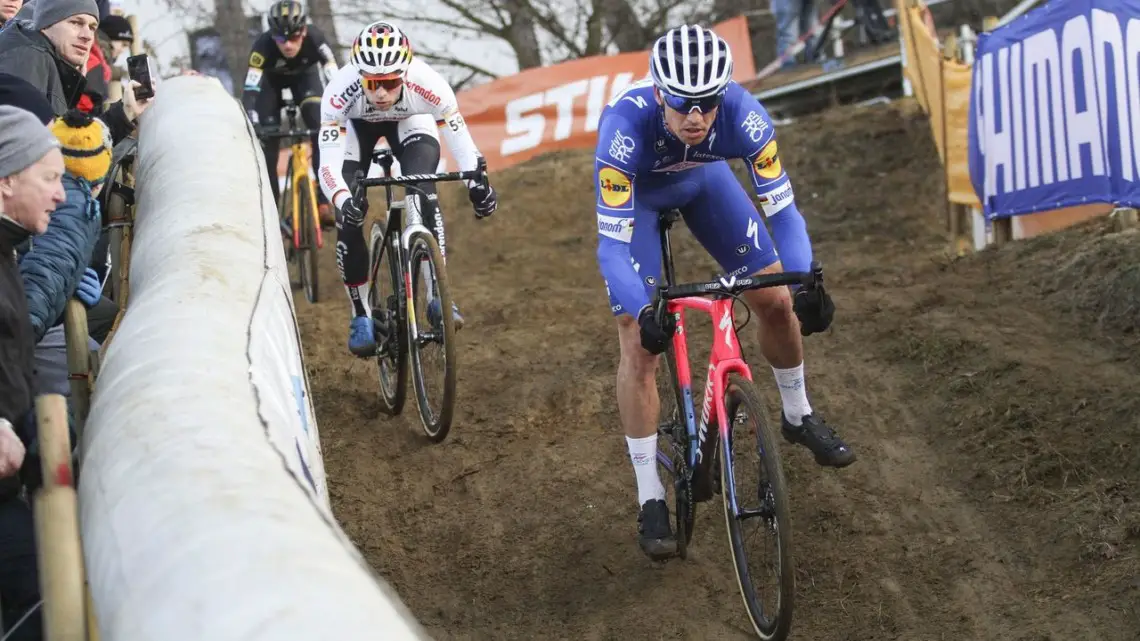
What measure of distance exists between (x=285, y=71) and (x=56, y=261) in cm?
729

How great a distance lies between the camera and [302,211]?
33.2ft

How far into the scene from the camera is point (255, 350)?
10.7ft

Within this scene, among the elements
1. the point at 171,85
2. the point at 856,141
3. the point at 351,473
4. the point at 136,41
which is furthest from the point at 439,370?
the point at 856,141

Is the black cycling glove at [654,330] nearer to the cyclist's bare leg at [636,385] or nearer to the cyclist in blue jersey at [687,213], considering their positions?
the cyclist in blue jersey at [687,213]

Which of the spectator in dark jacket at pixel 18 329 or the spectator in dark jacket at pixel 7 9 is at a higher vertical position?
the spectator in dark jacket at pixel 7 9

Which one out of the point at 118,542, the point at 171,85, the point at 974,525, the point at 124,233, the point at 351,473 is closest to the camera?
the point at 118,542

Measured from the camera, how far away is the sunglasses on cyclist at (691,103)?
4.77 meters

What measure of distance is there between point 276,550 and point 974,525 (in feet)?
14.2

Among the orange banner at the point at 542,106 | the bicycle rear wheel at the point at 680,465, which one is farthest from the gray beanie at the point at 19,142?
the orange banner at the point at 542,106

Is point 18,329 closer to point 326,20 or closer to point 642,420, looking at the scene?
point 642,420

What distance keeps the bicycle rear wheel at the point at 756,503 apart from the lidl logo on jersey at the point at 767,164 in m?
0.92

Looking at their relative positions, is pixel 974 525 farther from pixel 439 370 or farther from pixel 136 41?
pixel 136 41

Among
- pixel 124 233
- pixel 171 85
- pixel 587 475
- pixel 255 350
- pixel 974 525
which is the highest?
pixel 171 85

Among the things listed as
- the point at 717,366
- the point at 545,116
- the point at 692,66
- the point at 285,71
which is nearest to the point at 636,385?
the point at 717,366
